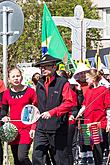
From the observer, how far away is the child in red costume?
9727 millimetres

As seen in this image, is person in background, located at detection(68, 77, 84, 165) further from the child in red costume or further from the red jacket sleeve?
the red jacket sleeve

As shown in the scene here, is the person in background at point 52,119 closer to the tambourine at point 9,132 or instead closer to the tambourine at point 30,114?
the tambourine at point 30,114

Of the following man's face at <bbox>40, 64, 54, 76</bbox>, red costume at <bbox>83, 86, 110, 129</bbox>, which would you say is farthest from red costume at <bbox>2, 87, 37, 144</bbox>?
red costume at <bbox>83, 86, 110, 129</bbox>

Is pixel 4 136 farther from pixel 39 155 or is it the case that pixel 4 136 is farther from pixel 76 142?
pixel 76 142

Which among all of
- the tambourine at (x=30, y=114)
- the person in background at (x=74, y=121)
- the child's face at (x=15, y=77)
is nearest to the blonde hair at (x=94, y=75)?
the person in background at (x=74, y=121)

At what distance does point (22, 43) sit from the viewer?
3356cm

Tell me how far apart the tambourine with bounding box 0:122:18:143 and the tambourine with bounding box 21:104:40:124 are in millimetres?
288

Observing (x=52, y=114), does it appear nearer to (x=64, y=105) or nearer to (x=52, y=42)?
(x=64, y=105)

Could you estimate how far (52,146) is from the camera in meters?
9.12

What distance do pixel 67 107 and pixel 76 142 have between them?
3.62 metres

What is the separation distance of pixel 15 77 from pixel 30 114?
0.71 metres

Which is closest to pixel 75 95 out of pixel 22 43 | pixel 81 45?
pixel 81 45

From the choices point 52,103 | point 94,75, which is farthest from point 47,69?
point 94,75

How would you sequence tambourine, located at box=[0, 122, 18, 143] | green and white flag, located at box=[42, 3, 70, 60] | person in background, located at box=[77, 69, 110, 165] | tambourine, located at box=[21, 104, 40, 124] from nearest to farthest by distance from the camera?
tambourine, located at box=[21, 104, 40, 124]
tambourine, located at box=[0, 122, 18, 143]
person in background, located at box=[77, 69, 110, 165]
green and white flag, located at box=[42, 3, 70, 60]
